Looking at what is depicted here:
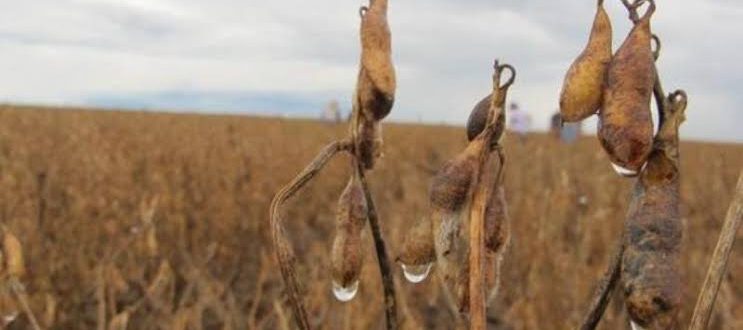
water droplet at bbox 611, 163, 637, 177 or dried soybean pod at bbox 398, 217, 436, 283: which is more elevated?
water droplet at bbox 611, 163, 637, 177

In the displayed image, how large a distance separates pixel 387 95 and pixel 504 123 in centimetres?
8

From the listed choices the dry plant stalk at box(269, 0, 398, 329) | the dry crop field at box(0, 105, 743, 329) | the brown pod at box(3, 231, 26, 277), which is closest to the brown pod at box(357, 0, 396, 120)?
the dry plant stalk at box(269, 0, 398, 329)

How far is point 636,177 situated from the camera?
0.53 metres

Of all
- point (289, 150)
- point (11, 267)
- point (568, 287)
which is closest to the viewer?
point (11, 267)

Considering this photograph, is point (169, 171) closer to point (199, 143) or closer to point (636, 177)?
point (199, 143)

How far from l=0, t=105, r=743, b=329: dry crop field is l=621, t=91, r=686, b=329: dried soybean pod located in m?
0.80

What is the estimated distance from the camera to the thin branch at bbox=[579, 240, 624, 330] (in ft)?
1.71

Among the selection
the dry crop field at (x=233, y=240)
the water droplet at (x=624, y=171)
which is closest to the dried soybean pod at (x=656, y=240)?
the water droplet at (x=624, y=171)

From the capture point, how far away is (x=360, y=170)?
0.62 metres

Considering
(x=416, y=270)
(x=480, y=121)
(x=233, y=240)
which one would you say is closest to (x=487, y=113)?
(x=480, y=121)

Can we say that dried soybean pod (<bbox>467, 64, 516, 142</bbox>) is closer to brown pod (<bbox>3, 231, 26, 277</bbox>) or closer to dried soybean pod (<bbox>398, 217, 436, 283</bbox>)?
dried soybean pod (<bbox>398, 217, 436, 283</bbox>)

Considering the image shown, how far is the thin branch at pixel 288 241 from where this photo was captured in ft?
1.93

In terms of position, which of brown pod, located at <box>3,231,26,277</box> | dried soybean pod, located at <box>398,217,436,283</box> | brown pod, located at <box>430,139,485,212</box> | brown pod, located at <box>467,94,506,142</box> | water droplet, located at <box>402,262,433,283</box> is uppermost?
brown pod, located at <box>467,94,506,142</box>

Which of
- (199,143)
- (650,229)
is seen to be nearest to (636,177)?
(650,229)
